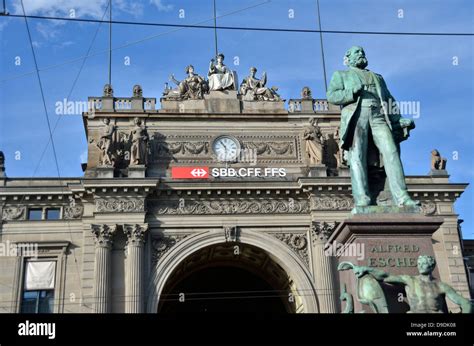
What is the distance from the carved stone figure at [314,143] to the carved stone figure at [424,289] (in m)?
24.8

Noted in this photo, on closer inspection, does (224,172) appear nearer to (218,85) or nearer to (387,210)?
(218,85)

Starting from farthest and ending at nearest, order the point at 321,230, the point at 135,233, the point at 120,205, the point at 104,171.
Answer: the point at 321,230 → the point at 104,171 → the point at 120,205 → the point at 135,233

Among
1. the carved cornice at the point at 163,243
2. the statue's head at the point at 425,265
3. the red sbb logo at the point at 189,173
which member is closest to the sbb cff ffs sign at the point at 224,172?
the red sbb logo at the point at 189,173

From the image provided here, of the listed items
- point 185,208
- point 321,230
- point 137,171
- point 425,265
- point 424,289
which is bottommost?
point 424,289

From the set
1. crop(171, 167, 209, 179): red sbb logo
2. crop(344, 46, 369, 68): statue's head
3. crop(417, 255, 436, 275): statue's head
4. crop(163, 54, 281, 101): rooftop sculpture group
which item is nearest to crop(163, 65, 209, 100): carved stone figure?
crop(163, 54, 281, 101): rooftop sculpture group

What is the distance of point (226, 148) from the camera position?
34.8 meters

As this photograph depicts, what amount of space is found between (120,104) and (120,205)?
6.67m

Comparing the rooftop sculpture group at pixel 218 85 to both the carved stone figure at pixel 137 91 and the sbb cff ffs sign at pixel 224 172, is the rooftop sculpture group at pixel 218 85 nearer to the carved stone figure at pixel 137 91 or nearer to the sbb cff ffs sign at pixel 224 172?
the carved stone figure at pixel 137 91

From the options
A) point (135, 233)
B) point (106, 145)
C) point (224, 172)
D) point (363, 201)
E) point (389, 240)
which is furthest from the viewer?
point (224, 172)

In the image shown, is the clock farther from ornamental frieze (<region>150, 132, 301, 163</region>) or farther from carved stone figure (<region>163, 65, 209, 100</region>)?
carved stone figure (<region>163, 65, 209, 100</region>)

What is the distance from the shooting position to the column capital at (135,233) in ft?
104

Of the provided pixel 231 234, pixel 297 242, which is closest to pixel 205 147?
pixel 231 234

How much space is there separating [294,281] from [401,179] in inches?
891

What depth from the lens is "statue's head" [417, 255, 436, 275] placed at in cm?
898
